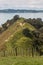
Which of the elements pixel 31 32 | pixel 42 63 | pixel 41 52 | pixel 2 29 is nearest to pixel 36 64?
pixel 42 63

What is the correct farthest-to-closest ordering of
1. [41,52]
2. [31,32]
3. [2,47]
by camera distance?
[31,32]
[2,47]
[41,52]

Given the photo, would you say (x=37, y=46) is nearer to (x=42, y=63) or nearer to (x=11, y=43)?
(x=11, y=43)

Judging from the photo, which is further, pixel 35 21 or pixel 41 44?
pixel 35 21

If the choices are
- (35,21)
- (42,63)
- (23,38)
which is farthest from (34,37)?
(42,63)

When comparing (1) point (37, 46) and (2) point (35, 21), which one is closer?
(1) point (37, 46)

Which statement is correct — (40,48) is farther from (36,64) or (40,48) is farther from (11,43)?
(36,64)

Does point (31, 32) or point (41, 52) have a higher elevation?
point (31, 32)

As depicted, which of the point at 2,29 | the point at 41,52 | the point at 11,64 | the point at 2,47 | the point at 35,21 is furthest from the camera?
the point at 2,29

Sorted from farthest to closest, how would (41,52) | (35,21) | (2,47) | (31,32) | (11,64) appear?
(35,21)
(31,32)
(2,47)
(41,52)
(11,64)

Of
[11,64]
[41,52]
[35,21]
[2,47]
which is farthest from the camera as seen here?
[35,21]
